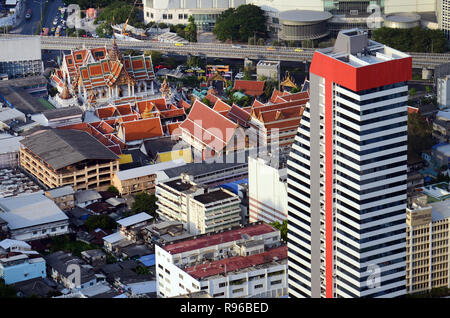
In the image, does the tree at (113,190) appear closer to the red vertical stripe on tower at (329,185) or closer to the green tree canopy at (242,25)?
the red vertical stripe on tower at (329,185)

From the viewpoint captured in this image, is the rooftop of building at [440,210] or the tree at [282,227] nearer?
the rooftop of building at [440,210]

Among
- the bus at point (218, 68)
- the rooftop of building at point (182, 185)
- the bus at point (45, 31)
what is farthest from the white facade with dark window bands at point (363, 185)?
the bus at point (45, 31)

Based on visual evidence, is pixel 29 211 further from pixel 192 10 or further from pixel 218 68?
pixel 192 10

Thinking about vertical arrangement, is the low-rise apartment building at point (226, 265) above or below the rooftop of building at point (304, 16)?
below

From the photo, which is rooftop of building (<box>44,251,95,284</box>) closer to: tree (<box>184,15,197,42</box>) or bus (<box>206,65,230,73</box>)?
bus (<box>206,65,230,73</box>)

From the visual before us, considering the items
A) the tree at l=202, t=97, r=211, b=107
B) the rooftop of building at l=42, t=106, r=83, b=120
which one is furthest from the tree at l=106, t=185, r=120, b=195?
the tree at l=202, t=97, r=211, b=107

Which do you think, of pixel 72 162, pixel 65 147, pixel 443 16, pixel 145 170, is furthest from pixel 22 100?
pixel 443 16
